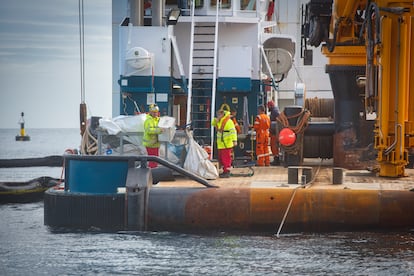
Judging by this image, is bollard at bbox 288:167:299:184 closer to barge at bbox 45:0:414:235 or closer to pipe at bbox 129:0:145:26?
barge at bbox 45:0:414:235

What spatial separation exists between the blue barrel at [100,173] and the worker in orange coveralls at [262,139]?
19.2ft

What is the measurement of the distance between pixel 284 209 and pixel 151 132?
3.95 m

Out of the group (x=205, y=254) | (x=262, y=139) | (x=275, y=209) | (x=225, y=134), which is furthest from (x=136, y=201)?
(x=262, y=139)

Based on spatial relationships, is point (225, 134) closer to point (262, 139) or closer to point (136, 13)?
point (262, 139)

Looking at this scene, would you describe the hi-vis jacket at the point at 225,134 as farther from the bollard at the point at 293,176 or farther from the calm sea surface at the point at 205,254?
the calm sea surface at the point at 205,254

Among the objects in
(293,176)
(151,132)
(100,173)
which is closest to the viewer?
(100,173)

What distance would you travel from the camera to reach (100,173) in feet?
51.7

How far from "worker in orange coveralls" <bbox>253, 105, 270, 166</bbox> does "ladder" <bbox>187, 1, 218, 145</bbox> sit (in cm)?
185

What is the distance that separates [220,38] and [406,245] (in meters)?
9.98

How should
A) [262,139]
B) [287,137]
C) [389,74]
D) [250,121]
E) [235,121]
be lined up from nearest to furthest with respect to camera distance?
[389,74]
[287,137]
[262,139]
[235,121]
[250,121]

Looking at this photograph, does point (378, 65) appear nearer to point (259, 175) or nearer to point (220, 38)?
point (259, 175)

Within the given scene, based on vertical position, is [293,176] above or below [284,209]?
above

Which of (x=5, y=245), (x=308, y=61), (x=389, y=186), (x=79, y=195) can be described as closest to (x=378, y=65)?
(x=389, y=186)

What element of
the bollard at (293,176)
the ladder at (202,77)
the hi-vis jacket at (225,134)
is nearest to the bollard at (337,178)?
the bollard at (293,176)
